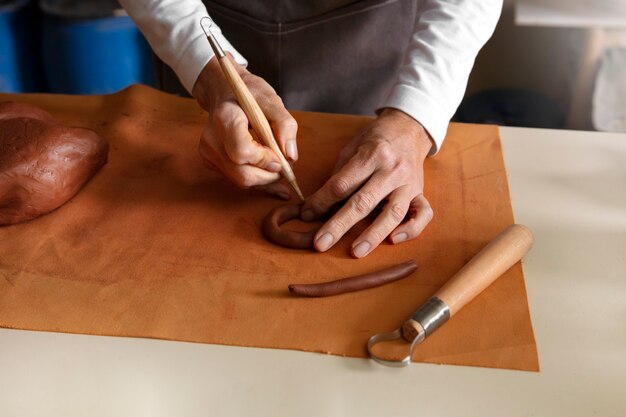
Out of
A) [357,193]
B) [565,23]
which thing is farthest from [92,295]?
[565,23]

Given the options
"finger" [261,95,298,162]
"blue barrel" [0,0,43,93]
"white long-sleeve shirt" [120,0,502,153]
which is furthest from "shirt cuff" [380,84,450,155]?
"blue barrel" [0,0,43,93]

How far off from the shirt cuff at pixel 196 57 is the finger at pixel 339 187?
1.20 ft

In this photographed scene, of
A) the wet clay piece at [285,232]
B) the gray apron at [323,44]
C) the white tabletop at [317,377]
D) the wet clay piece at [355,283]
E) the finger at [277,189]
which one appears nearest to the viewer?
the white tabletop at [317,377]

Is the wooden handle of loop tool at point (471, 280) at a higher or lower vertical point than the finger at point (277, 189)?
lower

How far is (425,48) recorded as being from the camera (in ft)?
4.74

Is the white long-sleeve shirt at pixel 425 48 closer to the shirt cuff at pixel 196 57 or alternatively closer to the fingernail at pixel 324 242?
the shirt cuff at pixel 196 57

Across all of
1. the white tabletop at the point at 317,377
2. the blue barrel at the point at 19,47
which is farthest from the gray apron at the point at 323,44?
the blue barrel at the point at 19,47

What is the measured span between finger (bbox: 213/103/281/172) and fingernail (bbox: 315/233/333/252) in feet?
0.53

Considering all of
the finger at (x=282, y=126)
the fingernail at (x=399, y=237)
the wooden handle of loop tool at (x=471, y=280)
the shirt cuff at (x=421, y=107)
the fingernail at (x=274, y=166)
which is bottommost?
the fingernail at (x=399, y=237)

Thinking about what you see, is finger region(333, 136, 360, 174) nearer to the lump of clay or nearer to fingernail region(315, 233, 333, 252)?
fingernail region(315, 233, 333, 252)

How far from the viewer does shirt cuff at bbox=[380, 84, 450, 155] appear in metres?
1.39

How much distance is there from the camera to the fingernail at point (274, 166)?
1286 millimetres

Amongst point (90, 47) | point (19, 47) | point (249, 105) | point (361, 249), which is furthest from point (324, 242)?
point (19, 47)

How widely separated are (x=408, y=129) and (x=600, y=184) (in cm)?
40
